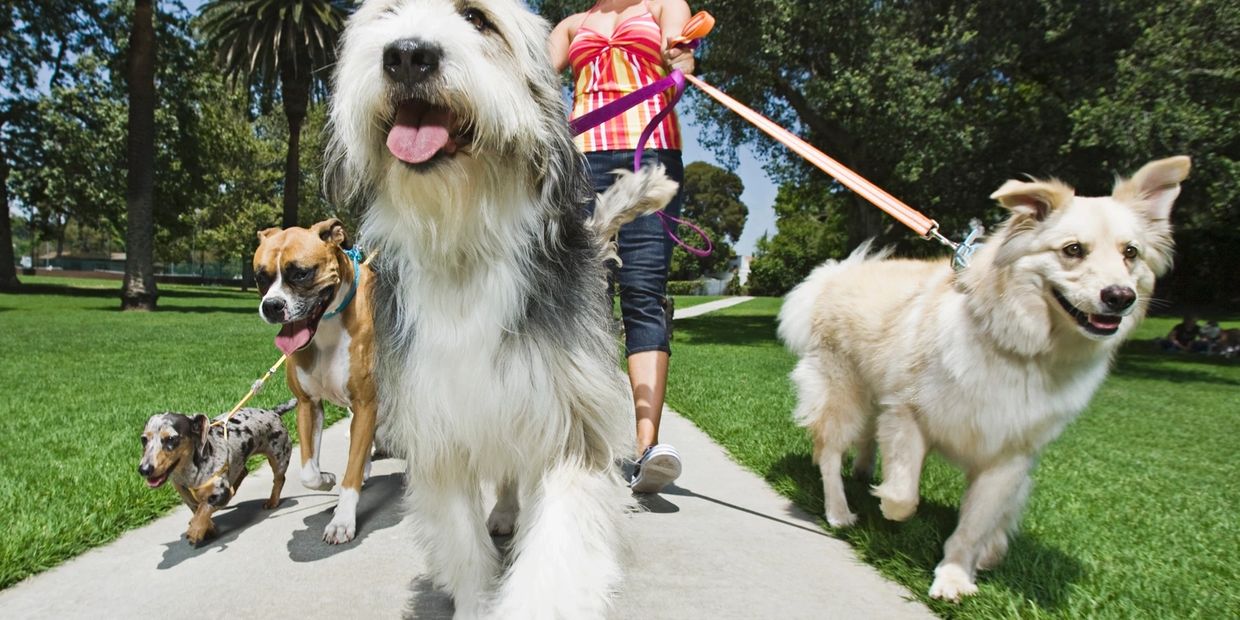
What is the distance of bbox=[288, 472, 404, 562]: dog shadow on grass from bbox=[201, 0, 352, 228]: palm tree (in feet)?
74.3

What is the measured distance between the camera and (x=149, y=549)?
3.09 metres

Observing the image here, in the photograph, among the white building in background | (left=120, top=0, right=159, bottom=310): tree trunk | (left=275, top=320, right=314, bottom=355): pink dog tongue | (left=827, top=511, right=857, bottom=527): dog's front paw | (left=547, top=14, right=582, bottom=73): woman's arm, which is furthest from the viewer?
the white building in background

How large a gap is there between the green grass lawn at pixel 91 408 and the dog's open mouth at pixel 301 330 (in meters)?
1.16

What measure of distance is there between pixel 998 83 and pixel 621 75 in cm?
1583

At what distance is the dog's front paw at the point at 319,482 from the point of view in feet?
11.8

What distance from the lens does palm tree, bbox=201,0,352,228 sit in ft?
83.6

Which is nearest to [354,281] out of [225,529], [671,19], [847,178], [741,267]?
[225,529]

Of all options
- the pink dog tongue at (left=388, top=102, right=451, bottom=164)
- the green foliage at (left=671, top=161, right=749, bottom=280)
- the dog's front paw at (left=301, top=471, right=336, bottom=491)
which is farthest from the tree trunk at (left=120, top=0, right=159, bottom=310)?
the green foliage at (left=671, top=161, right=749, bottom=280)

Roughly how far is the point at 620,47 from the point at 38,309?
2322 cm

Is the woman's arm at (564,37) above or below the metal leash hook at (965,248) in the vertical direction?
above

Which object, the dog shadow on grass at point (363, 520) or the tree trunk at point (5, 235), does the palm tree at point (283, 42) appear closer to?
the tree trunk at point (5, 235)

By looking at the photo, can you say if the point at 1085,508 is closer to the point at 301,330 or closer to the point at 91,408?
the point at 301,330

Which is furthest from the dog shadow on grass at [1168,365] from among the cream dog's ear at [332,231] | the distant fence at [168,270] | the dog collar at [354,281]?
the distant fence at [168,270]

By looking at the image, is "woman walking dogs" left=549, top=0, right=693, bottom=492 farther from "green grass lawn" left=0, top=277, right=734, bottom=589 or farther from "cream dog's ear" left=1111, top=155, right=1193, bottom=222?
"green grass lawn" left=0, top=277, right=734, bottom=589
